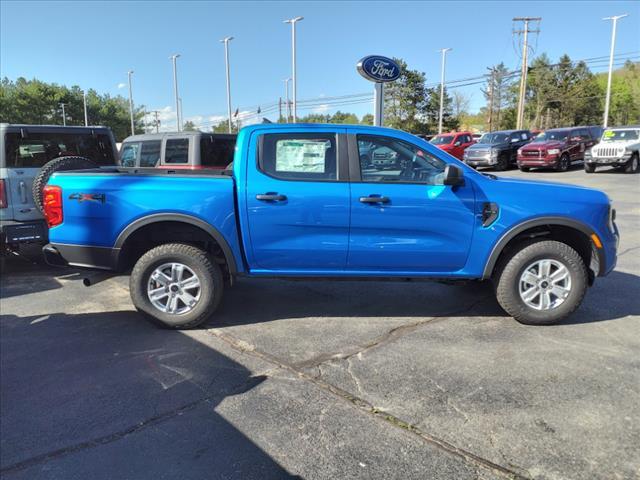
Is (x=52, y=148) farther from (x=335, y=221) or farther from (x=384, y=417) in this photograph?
(x=384, y=417)

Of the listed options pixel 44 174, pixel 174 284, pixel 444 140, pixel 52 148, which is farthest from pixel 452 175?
pixel 444 140

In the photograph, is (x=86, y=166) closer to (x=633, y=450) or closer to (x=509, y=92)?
(x=633, y=450)

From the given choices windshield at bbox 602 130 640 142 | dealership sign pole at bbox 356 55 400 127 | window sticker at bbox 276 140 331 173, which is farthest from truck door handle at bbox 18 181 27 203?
windshield at bbox 602 130 640 142

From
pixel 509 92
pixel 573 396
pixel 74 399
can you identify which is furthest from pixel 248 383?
pixel 509 92

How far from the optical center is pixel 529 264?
4477mm

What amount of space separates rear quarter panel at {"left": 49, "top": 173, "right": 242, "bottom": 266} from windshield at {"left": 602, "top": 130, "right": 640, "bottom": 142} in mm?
20238

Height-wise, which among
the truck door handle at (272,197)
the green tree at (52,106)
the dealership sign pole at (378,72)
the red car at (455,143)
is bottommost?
the truck door handle at (272,197)

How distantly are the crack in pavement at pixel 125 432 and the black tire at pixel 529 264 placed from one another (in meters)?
2.39

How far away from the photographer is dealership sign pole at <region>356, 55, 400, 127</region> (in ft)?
35.7

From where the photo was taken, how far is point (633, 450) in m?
2.71

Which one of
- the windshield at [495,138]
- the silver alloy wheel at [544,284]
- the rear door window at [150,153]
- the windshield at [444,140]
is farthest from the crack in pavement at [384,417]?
the windshield at [444,140]

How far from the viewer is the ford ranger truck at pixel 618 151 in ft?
62.8

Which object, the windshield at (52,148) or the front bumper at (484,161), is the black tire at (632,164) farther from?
the windshield at (52,148)

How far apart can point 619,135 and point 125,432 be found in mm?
22128
